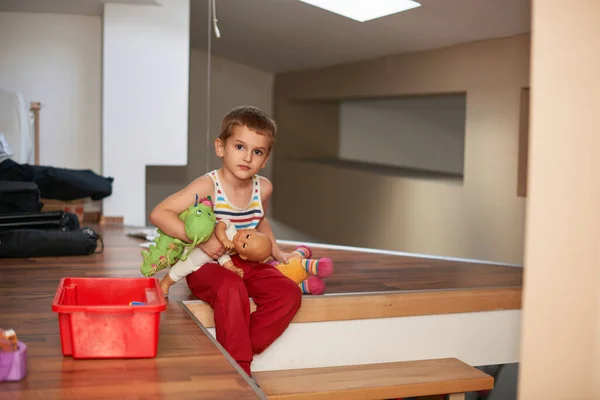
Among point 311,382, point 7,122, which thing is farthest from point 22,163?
point 311,382

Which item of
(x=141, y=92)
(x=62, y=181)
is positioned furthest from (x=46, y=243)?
(x=141, y=92)

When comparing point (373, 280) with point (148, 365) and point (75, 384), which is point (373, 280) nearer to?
point (148, 365)

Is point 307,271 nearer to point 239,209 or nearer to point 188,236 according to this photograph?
point 239,209

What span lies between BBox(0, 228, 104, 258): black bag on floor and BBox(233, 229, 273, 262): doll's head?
1.22m

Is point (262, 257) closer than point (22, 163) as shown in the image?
Yes

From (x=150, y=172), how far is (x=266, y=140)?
3.70 meters

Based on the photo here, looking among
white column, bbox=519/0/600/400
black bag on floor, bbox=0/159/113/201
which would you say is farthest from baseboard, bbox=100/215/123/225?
white column, bbox=519/0/600/400

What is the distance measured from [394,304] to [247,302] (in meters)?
0.58

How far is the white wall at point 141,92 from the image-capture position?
4.38m

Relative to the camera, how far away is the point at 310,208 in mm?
6234

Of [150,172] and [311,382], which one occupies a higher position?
[150,172]

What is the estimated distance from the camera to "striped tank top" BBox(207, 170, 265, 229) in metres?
2.41

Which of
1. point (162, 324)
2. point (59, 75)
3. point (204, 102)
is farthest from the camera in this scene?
point (204, 102)

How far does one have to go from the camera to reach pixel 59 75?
4719 mm
